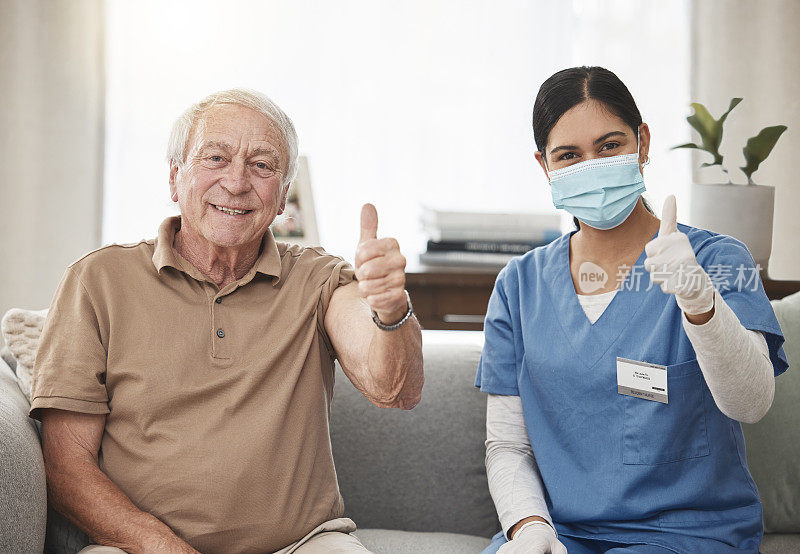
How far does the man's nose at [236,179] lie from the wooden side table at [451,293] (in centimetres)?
73

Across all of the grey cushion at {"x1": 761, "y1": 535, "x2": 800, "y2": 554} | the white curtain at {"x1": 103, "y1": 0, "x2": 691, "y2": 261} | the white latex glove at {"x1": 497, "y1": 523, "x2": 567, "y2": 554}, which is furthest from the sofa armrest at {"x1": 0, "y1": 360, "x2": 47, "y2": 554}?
the white curtain at {"x1": 103, "y1": 0, "x2": 691, "y2": 261}

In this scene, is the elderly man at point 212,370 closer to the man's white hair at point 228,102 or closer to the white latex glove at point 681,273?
the man's white hair at point 228,102

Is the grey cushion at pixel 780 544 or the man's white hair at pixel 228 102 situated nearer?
the man's white hair at pixel 228 102

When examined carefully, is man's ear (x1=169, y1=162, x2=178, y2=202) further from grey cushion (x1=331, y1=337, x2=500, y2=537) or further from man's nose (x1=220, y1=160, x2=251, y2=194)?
grey cushion (x1=331, y1=337, x2=500, y2=537)

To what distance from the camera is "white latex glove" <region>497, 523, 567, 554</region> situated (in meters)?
1.21

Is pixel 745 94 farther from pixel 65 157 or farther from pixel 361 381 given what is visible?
pixel 65 157

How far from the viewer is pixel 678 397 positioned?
4.22ft

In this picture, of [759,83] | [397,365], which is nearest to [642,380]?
[397,365]

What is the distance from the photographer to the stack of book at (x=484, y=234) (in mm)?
2051

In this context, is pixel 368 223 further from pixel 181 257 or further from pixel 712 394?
pixel 712 394

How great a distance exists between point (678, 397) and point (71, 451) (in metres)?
1.01

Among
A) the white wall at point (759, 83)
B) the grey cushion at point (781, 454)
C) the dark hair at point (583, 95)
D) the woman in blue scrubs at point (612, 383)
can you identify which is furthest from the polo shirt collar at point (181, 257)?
the white wall at point (759, 83)

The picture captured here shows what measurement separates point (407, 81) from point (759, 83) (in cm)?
119

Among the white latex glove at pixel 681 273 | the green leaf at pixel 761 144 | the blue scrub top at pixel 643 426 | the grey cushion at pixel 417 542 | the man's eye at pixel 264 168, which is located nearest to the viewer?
the white latex glove at pixel 681 273
